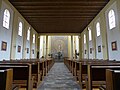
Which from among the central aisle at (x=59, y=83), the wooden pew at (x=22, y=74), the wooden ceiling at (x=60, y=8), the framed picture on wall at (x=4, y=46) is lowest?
the central aisle at (x=59, y=83)

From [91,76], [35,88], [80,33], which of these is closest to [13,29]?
[35,88]

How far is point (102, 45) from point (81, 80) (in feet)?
19.0

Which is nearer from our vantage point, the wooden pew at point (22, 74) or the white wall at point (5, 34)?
the wooden pew at point (22, 74)

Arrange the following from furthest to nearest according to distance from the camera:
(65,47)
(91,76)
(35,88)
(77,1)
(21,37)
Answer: (65,47), (21,37), (77,1), (35,88), (91,76)

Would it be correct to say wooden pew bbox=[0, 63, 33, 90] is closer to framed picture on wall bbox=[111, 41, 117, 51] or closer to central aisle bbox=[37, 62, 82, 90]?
central aisle bbox=[37, 62, 82, 90]

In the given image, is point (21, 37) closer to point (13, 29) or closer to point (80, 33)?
point (13, 29)

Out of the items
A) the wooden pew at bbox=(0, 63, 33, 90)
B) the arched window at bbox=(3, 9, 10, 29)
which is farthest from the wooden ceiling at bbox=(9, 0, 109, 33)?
the wooden pew at bbox=(0, 63, 33, 90)

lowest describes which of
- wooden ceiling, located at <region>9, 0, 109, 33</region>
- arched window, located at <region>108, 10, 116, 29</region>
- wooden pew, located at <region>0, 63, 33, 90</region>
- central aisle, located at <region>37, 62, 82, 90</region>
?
central aisle, located at <region>37, 62, 82, 90</region>

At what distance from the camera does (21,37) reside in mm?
10477

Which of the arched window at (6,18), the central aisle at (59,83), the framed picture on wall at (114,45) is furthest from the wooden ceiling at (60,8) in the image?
the central aisle at (59,83)

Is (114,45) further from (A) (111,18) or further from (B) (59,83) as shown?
(B) (59,83)

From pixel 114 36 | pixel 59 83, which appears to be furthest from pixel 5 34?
pixel 114 36

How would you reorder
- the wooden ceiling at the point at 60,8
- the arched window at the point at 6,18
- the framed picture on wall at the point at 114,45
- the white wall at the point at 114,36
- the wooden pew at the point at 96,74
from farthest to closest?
the wooden ceiling at the point at 60,8 < the arched window at the point at 6,18 < the framed picture on wall at the point at 114,45 < the white wall at the point at 114,36 < the wooden pew at the point at 96,74

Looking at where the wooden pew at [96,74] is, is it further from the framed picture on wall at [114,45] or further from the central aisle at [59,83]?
the framed picture on wall at [114,45]
